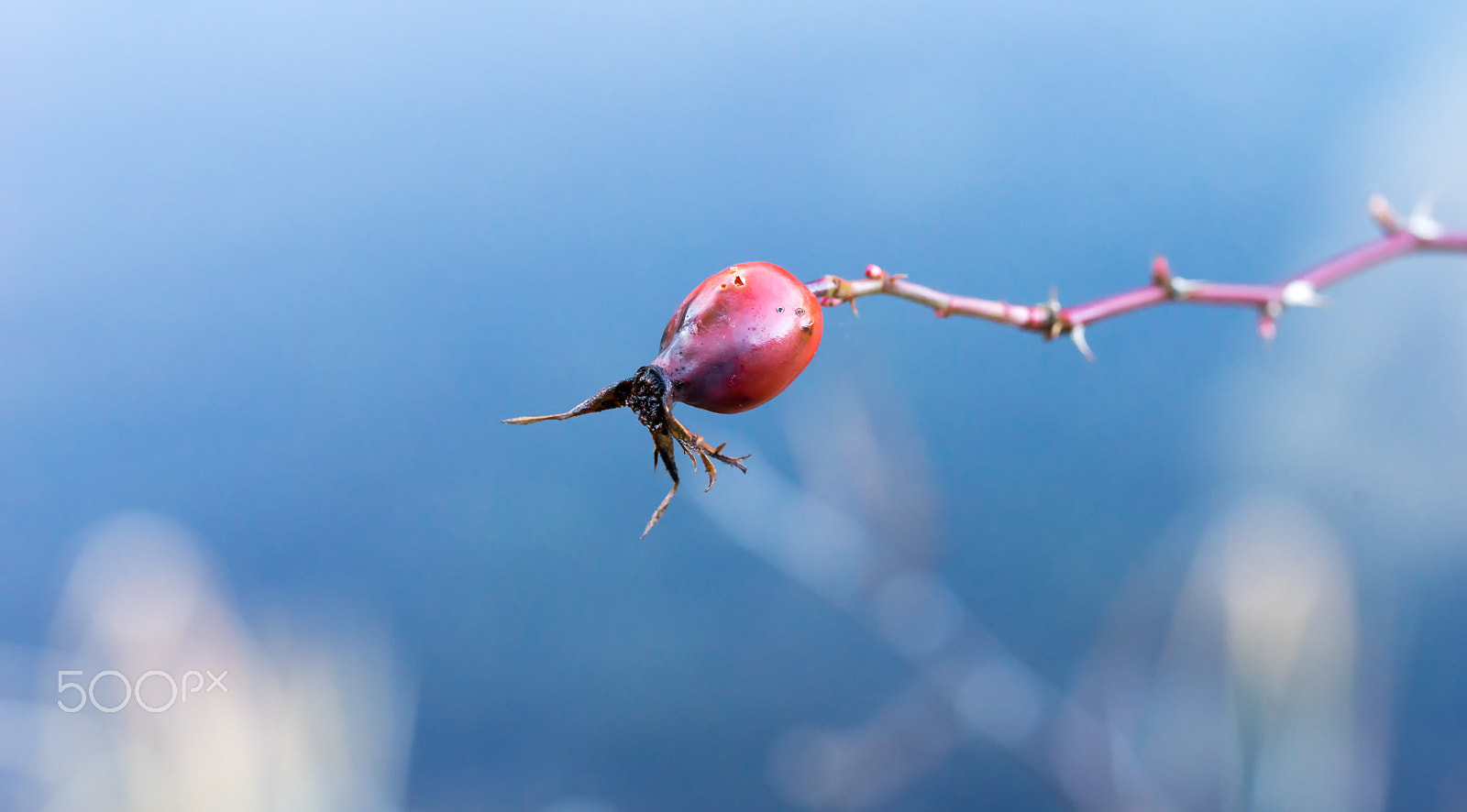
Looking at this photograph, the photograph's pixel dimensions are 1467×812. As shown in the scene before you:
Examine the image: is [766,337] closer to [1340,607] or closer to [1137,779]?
[1137,779]

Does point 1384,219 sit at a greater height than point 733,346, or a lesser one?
greater

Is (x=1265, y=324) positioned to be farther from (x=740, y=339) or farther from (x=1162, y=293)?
(x=740, y=339)

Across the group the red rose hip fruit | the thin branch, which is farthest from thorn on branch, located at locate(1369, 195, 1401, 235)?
the red rose hip fruit

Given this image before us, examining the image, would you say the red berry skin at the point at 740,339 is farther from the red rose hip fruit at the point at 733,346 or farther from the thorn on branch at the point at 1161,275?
the thorn on branch at the point at 1161,275

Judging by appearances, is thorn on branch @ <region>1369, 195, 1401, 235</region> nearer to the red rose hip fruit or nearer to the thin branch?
the thin branch

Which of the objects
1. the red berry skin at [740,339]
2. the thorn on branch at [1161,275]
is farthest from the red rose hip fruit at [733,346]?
the thorn on branch at [1161,275]

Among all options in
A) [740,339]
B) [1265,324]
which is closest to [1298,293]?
[1265,324]

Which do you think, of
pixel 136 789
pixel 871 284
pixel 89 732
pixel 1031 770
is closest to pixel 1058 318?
pixel 871 284
